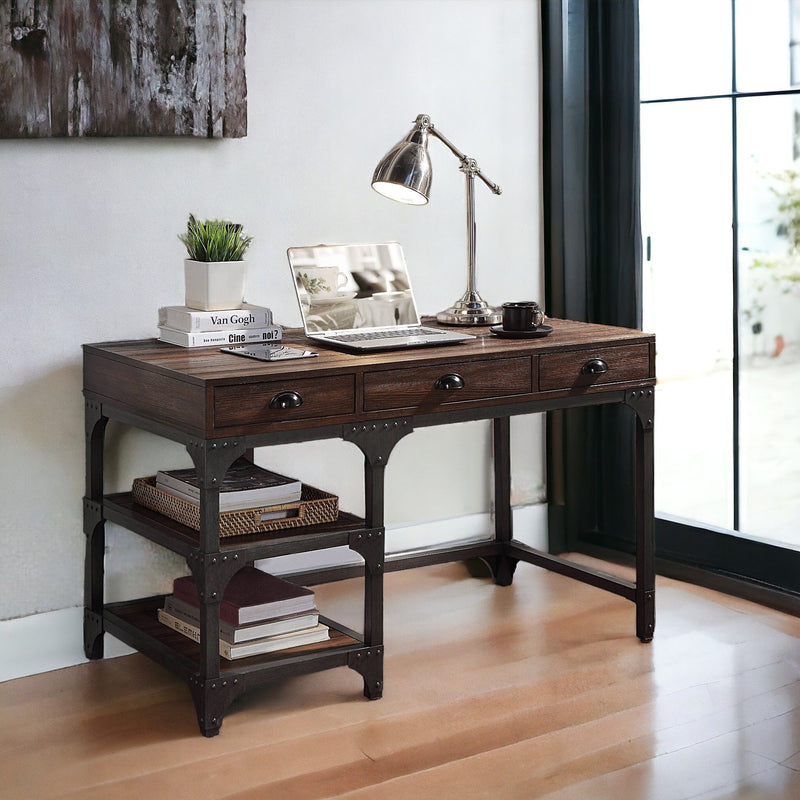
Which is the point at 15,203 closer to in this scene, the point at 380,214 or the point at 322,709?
the point at 380,214

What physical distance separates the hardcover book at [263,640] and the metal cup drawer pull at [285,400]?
1.85 ft

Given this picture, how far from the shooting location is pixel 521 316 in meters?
3.02

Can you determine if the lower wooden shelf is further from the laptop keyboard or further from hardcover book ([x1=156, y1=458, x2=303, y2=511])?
the laptop keyboard

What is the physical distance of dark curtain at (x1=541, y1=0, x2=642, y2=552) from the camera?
3.67 m

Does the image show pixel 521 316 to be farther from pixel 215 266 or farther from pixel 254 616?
pixel 254 616

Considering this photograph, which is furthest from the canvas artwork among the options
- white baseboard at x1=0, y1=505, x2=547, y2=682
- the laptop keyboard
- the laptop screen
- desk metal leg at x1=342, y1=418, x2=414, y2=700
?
white baseboard at x1=0, y1=505, x2=547, y2=682

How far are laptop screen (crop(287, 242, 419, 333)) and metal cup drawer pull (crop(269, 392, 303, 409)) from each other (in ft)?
1.50

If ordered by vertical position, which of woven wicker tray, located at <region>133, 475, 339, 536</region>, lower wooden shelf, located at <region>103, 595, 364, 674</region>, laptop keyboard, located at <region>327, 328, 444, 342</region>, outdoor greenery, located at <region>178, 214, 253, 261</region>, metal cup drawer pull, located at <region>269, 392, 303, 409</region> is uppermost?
outdoor greenery, located at <region>178, 214, 253, 261</region>

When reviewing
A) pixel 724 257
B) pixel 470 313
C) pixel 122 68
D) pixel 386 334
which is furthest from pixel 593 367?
pixel 122 68

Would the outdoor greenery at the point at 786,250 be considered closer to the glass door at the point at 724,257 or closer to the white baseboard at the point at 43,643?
the glass door at the point at 724,257

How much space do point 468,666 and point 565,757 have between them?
21.4 inches

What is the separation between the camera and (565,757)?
8.16ft

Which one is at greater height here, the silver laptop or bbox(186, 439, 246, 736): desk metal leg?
the silver laptop

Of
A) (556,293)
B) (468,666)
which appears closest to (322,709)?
(468,666)
